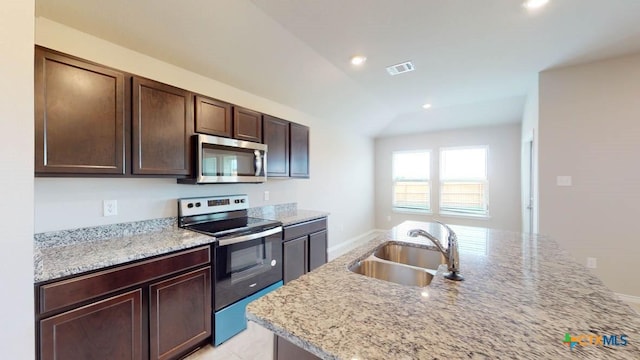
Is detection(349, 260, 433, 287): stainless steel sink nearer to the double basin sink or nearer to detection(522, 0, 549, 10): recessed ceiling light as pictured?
the double basin sink

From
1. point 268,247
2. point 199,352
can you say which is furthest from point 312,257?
point 199,352

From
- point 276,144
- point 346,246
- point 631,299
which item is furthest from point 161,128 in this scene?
point 631,299

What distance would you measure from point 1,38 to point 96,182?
1012 mm

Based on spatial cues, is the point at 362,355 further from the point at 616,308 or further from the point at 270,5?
the point at 270,5

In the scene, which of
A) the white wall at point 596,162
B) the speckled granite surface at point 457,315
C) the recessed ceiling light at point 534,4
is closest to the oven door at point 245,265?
the speckled granite surface at point 457,315

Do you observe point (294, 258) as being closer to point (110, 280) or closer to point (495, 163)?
point (110, 280)

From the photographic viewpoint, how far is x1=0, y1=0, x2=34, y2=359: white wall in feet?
3.43

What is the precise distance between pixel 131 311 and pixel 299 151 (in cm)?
225

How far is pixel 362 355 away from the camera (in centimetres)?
62

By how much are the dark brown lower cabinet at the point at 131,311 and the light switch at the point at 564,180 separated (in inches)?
154

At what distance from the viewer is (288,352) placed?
0.88m

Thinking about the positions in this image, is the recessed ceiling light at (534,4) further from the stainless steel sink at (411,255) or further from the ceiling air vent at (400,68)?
the stainless steel sink at (411,255)

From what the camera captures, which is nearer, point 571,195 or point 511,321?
point 511,321

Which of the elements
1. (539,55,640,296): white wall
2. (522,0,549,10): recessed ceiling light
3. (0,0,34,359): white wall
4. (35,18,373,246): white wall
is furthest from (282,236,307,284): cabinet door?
(539,55,640,296): white wall
